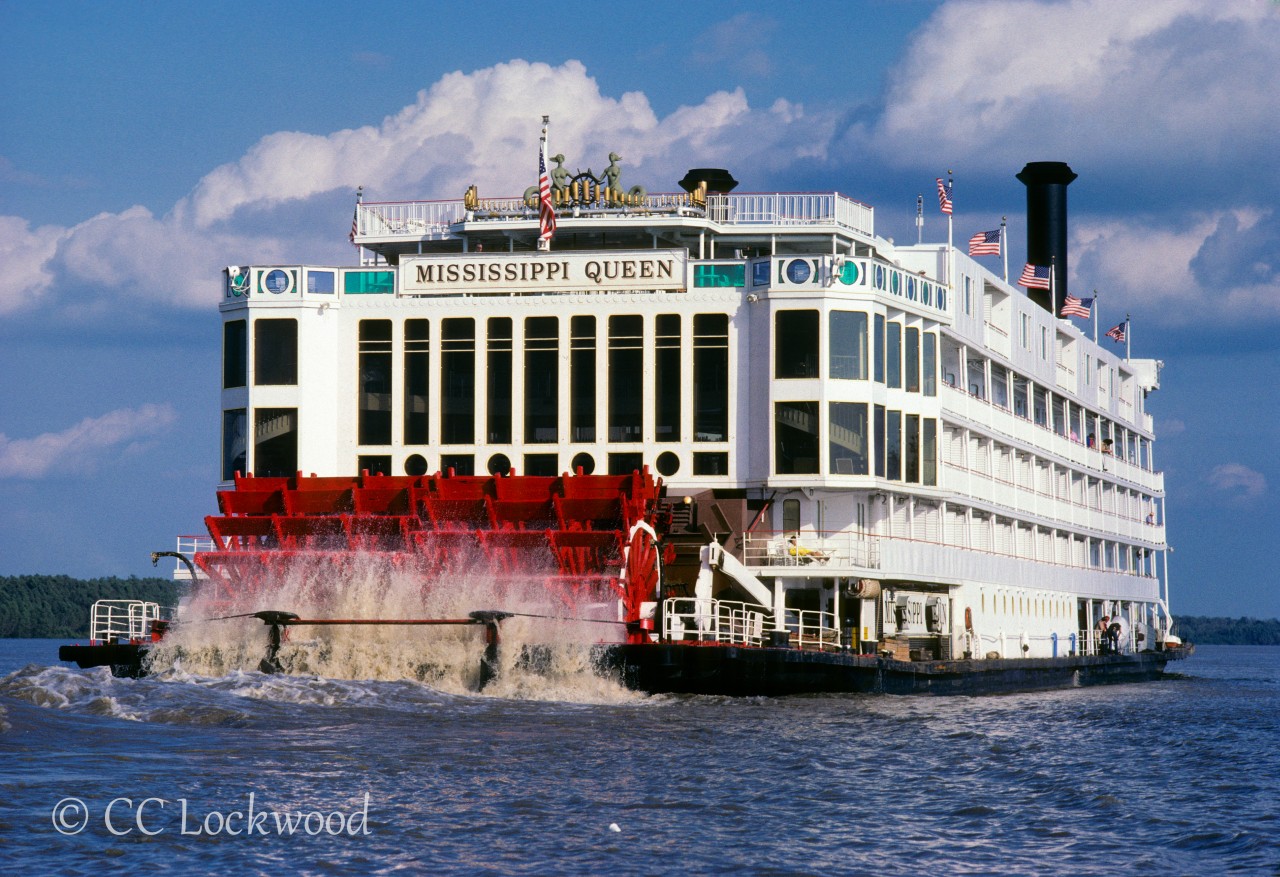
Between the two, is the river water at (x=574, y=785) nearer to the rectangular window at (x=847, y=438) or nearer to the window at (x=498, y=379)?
the rectangular window at (x=847, y=438)

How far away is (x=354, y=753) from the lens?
62.6 feet

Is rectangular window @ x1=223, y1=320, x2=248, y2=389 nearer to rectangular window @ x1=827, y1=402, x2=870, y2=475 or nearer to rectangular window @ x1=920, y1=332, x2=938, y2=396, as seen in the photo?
rectangular window @ x1=827, y1=402, x2=870, y2=475

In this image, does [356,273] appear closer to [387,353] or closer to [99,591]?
[387,353]

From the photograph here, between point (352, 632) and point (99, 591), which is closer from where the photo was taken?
point (352, 632)

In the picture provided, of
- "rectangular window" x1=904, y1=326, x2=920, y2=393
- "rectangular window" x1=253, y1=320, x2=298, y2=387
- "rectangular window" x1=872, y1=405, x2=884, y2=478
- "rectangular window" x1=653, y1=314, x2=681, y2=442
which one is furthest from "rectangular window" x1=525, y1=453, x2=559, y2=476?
"rectangular window" x1=904, y1=326, x2=920, y2=393

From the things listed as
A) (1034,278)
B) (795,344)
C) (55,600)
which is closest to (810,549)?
(795,344)

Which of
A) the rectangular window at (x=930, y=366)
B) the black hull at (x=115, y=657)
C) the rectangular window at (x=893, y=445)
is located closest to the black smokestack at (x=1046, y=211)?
the rectangular window at (x=930, y=366)

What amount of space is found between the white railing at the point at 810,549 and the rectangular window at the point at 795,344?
2679 mm

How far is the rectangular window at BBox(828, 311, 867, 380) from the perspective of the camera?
30.4 meters

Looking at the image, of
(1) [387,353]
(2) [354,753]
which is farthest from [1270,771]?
(1) [387,353]

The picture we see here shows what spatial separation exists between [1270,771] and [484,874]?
39.2 feet

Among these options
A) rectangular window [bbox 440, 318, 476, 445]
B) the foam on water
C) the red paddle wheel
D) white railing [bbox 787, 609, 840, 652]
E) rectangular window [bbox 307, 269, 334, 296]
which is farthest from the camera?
rectangular window [bbox 307, 269, 334, 296]

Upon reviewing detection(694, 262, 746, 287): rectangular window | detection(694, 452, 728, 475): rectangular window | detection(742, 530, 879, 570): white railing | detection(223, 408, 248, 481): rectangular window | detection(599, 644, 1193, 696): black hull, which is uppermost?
detection(694, 262, 746, 287): rectangular window

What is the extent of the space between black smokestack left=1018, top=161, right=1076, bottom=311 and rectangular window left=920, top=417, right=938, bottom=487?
20.3 m
